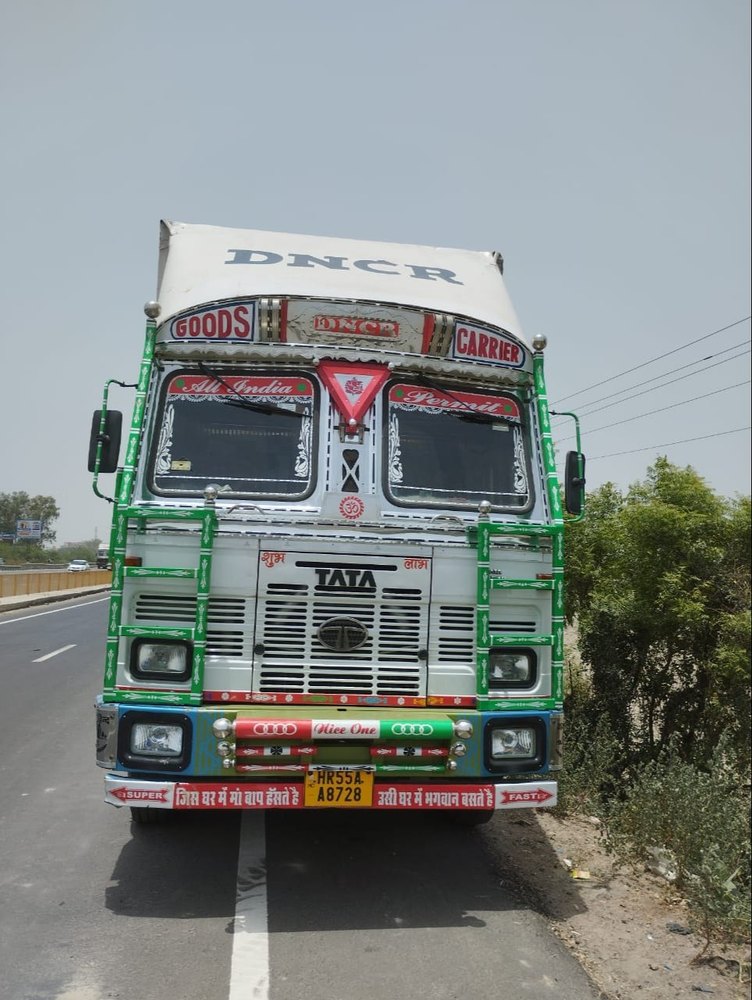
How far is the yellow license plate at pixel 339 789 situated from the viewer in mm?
4555

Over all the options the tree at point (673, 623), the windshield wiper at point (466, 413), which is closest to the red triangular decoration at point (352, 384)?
the windshield wiper at point (466, 413)

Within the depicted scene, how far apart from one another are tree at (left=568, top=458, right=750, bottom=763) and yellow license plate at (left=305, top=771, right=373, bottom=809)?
117 inches

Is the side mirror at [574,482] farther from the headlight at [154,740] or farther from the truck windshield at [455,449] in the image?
the headlight at [154,740]

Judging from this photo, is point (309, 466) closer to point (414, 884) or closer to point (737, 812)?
point (414, 884)

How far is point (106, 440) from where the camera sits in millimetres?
5484

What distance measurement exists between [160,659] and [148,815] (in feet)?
5.74

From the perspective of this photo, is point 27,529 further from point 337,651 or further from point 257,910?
point 257,910

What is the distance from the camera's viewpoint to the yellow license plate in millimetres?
4555

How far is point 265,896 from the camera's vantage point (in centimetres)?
468

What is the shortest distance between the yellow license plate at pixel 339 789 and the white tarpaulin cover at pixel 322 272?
113 inches

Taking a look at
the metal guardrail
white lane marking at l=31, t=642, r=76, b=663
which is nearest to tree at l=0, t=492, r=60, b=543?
the metal guardrail

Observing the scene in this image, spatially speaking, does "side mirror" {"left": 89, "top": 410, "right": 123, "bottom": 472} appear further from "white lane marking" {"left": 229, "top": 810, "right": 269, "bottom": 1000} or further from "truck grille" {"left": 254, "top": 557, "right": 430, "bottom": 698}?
"white lane marking" {"left": 229, "top": 810, "right": 269, "bottom": 1000}

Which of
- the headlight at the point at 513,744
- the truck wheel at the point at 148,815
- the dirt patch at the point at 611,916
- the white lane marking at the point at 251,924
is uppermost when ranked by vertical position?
the headlight at the point at 513,744

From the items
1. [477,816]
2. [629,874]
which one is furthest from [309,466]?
[629,874]
